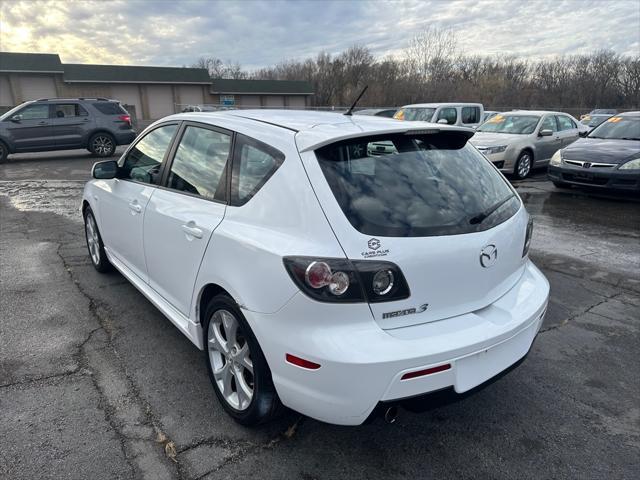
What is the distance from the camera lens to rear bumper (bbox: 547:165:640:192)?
27.2 ft

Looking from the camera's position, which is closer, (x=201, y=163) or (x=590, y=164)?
(x=201, y=163)

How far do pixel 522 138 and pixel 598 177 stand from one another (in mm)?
3019

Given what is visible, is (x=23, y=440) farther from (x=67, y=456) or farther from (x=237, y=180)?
(x=237, y=180)

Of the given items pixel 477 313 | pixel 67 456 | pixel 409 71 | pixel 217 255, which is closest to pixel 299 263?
pixel 217 255

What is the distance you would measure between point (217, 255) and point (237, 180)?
0.44m

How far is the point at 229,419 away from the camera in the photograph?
2.67 meters

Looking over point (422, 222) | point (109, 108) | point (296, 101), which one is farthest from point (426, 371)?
point (296, 101)

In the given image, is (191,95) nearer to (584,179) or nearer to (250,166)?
(584,179)

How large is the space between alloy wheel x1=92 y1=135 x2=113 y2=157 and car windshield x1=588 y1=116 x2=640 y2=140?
557 inches

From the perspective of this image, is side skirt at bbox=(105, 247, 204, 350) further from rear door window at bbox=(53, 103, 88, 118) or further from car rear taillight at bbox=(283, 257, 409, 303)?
rear door window at bbox=(53, 103, 88, 118)

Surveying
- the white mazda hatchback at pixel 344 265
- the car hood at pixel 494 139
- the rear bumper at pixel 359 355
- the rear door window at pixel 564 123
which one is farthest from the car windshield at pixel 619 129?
the rear bumper at pixel 359 355

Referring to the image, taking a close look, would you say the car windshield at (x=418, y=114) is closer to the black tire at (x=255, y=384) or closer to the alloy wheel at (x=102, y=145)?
the alloy wheel at (x=102, y=145)

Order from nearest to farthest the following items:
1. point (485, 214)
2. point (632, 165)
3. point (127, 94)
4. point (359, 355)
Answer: point (359, 355) → point (485, 214) → point (632, 165) → point (127, 94)

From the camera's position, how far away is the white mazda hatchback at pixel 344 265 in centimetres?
202
